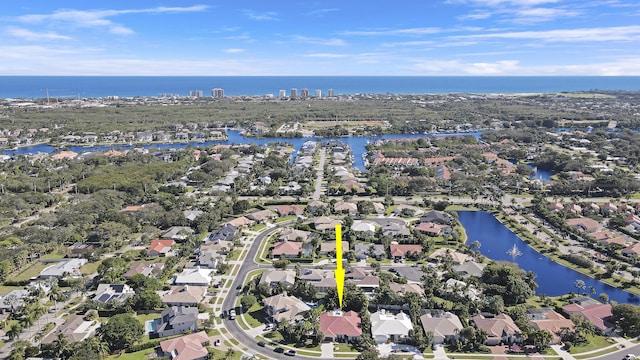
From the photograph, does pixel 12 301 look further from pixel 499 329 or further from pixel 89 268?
pixel 499 329

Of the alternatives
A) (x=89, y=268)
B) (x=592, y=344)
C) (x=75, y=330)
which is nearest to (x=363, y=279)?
(x=592, y=344)

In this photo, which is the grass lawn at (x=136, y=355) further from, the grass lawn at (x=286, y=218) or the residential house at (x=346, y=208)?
the residential house at (x=346, y=208)

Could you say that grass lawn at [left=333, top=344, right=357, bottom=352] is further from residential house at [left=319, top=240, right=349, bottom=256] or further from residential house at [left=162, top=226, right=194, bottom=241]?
residential house at [left=162, top=226, right=194, bottom=241]

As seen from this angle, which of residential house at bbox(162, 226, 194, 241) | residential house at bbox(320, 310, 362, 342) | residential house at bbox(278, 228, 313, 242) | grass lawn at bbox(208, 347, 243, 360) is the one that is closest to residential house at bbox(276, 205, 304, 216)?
residential house at bbox(278, 228, 313, 242)

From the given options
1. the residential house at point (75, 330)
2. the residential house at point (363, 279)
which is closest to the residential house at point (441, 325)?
the residential house at point (363, 279)

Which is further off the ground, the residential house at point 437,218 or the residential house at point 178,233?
the residential house at point 437,218

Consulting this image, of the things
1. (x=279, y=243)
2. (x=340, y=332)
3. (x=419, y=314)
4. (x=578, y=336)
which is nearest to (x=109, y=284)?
(x=279, y=243)
